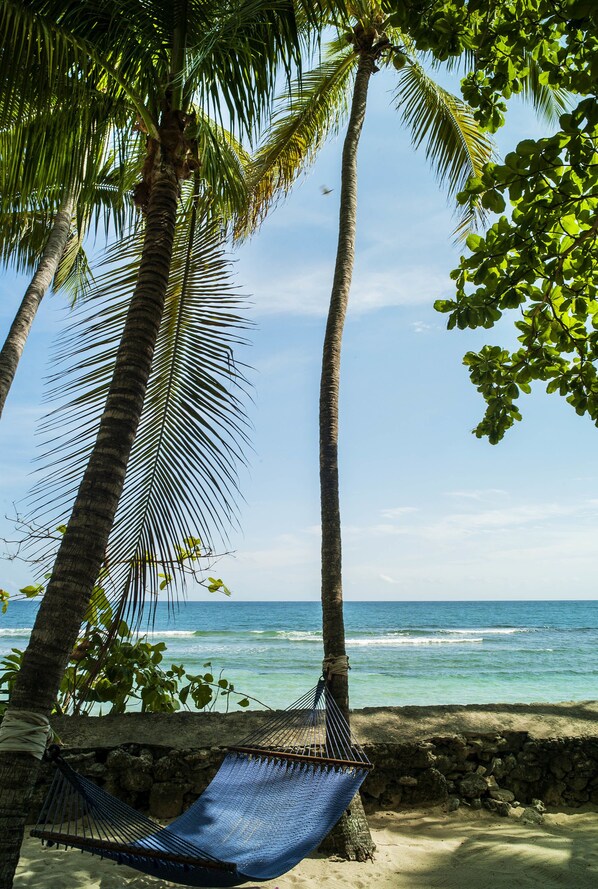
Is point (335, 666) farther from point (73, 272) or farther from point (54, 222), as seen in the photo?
point (73, 272)

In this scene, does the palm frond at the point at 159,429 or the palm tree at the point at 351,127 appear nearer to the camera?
the palm frond at the point at 159,429

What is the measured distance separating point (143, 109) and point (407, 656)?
1454 cm

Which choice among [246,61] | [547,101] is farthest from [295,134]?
[246,61]

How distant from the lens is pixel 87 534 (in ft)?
6.00

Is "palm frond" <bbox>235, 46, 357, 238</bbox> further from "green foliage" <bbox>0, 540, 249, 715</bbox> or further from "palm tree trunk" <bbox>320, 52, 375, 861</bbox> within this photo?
"green foliage" <bbox>0, 540, 249, 715</bbox>

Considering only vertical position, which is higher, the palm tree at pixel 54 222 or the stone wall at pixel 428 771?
the palm tree at pixel 54 222

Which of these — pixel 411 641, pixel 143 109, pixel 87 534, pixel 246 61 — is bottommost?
pixel 411 641

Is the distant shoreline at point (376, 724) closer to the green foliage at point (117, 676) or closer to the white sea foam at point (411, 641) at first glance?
the green foliage at point (117, 676)

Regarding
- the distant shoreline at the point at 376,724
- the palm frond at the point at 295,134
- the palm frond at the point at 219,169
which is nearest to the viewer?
the palm frond at the point at 219,169

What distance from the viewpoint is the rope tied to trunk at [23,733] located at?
158 cm

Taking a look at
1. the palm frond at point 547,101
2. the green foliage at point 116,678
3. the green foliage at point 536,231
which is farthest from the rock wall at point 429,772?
the palm frond at point 547,101

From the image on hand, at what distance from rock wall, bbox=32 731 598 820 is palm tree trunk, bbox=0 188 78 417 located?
2898mm

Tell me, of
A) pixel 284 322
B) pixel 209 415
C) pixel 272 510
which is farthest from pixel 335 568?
pixel 272 510

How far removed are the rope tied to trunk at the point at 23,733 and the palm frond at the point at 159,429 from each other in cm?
82
